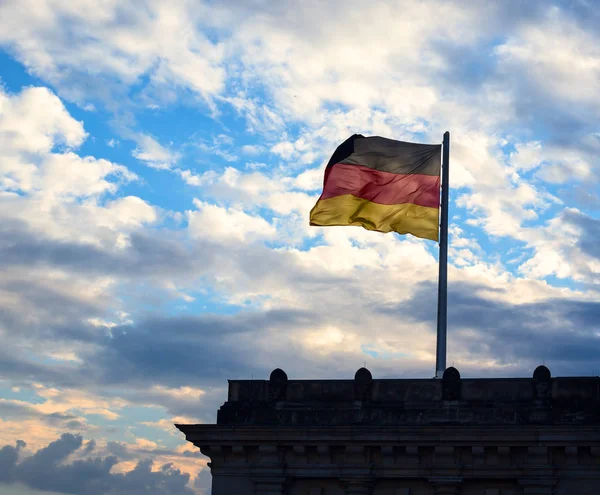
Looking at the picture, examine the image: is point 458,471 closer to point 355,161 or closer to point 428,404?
point 428,404

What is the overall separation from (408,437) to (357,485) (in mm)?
2520

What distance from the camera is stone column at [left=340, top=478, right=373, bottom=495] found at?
121 feet

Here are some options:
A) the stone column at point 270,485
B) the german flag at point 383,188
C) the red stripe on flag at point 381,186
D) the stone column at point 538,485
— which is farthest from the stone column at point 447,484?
the red stripe on flag at point 381,186

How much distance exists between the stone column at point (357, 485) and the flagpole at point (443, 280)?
444 centimetres

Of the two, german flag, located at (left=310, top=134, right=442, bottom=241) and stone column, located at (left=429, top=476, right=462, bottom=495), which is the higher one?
german flag, located at (left=310, top=134, right=442, bottom=241)

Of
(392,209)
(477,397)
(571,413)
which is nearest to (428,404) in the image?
(477,397)

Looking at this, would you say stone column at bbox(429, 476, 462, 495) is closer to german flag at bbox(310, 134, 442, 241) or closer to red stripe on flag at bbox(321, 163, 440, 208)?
german flag at bbox(310, 134, 442, 241)

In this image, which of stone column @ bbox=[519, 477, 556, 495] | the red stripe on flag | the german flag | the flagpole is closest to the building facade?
stone column @ bbox=[519, 477, 556, 495]

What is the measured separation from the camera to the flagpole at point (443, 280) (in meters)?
38.4

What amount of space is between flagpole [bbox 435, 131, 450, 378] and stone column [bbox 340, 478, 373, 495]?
4442 mm

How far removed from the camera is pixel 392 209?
40.9 meters

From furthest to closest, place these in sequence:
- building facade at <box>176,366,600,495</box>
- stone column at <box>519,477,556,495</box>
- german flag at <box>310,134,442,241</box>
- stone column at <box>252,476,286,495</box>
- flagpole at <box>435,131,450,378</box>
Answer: german flag at <box>310,134,442,241</box> < flagpole at <box>435,131,450,378</box> < stone column at <box>252,476,286,495</box> < building facade at <box>176,366,600,495</box> < stone column at <box>519,477,556,495</box>

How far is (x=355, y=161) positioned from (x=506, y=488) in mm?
13504

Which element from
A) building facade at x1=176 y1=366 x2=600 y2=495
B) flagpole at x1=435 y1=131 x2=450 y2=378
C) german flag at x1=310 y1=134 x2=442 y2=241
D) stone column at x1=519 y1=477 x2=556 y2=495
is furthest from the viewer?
german flag at x1=310 y1=134 x2=442 y2=241
